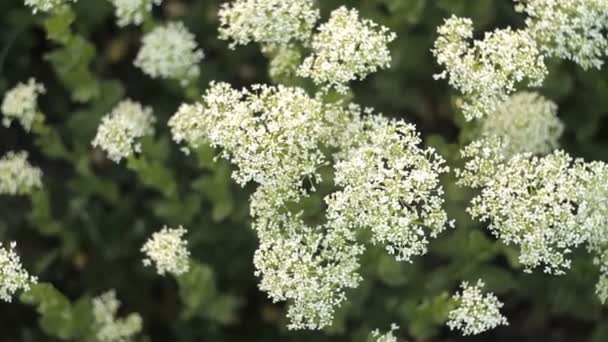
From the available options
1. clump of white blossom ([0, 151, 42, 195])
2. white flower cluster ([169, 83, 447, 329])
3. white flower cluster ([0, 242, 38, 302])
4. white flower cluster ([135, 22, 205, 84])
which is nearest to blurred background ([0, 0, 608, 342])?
clump of white blossom ([0, 151, 42, 195])

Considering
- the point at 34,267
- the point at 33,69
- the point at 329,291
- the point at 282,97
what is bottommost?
the point at 329,291

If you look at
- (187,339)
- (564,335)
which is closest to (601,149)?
(564,335)

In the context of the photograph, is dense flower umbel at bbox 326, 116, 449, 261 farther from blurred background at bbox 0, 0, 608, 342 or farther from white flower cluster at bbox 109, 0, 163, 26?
white flower cluster at bbox 109, 0, 163, 26

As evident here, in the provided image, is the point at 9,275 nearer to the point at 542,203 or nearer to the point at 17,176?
the point at 17,176

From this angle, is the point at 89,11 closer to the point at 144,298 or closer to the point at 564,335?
the point at 144,298

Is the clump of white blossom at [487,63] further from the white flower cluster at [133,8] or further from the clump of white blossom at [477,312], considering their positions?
the white flower cluster at [133,8]

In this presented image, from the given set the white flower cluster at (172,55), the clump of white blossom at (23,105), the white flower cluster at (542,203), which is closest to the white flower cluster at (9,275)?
the clump of white blossom at (23,105)
